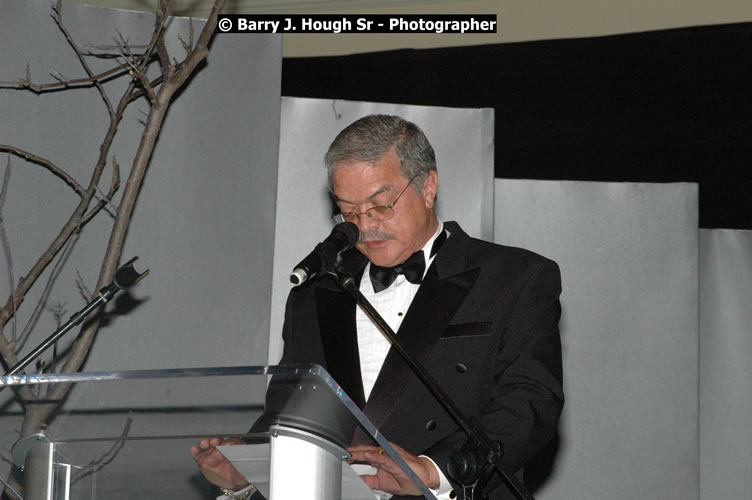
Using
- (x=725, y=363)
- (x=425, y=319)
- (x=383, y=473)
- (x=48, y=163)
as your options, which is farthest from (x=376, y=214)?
(x=725, y=363)

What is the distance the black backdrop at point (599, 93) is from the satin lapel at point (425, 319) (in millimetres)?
2438

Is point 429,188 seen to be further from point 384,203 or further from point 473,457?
point 473,457

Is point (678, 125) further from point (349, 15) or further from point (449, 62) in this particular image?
point (349, 15)

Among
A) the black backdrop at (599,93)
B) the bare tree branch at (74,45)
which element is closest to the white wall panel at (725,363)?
the black backdrop at (599,93)

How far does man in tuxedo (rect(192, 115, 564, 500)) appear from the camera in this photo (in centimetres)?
230

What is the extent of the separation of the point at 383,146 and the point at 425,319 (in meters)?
0.41

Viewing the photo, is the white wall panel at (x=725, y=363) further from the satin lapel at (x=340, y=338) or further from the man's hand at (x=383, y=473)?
the man's hand at (x=383, y=473)

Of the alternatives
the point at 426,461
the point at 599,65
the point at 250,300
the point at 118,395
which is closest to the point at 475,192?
the point at 250,300

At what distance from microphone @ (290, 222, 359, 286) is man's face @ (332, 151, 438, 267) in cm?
39

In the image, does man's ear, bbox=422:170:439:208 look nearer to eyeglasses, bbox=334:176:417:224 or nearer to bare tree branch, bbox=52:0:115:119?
eyeglasses, bbox=334:176:417:224

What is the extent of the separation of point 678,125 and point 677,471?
1.70 m

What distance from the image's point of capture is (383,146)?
253 cm

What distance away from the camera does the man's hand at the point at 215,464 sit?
149cm

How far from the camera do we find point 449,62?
4969 millimetres
